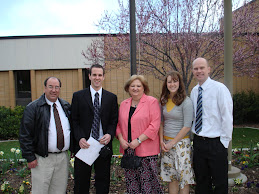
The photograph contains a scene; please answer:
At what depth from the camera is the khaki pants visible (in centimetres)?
312

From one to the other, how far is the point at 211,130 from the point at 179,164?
612 millimetres

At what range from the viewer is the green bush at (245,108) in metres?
12.2

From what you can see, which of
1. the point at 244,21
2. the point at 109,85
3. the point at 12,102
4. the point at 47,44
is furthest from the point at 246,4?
the point at 12,102

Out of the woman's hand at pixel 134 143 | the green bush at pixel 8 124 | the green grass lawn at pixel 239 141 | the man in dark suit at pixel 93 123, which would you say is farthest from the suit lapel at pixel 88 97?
the green bush at pixel 8 124

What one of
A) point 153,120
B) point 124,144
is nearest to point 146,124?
point 153,120

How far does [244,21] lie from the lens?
727 cm

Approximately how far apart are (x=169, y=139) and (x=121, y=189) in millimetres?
1509

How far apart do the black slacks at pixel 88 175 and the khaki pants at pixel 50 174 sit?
0.59 feet

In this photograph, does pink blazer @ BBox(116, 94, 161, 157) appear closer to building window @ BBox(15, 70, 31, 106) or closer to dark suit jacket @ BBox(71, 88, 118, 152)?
dark suit jacket @ BBox(71, 88, 118, 152)

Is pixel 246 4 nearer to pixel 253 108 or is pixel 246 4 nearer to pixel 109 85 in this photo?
pixel 253 108

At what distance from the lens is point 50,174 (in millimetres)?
3176

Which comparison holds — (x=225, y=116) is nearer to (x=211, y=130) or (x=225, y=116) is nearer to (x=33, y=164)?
(x=211, y=130)

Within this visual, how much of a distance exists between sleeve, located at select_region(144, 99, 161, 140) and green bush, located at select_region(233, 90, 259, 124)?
10.3 m

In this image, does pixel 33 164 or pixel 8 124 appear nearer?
pixel 33 164
